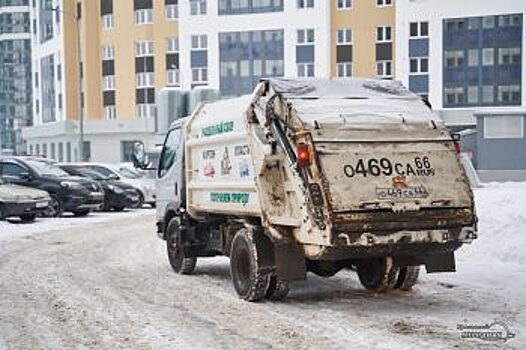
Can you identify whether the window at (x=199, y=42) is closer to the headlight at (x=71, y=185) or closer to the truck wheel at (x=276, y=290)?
the headlight at (x=71, y=185)

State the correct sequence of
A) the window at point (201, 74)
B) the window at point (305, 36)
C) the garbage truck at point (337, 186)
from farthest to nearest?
the window at point (201, 74)
the window at point (305, 36)
the garbage truck at point (337, 186)

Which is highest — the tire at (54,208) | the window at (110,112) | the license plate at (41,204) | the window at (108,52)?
the window at (108,52)

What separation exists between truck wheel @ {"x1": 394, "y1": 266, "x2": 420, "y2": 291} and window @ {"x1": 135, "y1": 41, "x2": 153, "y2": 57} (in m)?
64.5

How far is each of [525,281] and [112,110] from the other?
6757cm

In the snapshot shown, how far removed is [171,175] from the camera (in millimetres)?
12289

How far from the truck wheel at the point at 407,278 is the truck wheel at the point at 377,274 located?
0.08 meters

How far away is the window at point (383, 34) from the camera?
2594 inches

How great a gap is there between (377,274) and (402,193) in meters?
1.87

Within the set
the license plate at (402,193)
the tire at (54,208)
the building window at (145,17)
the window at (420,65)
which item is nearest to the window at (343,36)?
the window at (420,65)

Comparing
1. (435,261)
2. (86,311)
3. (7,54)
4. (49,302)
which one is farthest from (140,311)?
(7,54)

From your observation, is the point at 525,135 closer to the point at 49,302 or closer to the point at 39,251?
the point at 39,251

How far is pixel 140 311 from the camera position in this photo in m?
9.12

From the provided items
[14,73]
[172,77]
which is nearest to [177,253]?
[172,77]

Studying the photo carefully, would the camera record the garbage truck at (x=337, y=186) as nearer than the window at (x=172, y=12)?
Yes
